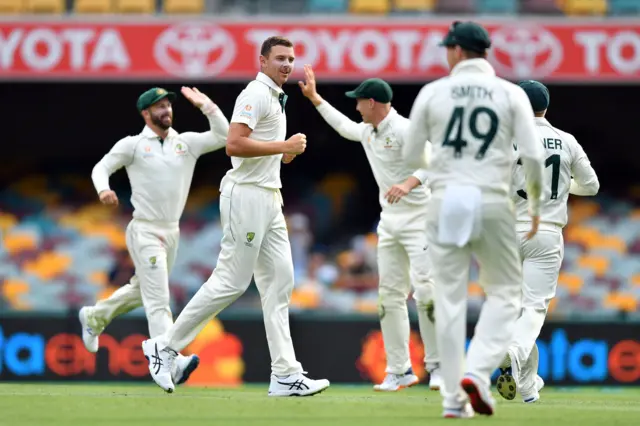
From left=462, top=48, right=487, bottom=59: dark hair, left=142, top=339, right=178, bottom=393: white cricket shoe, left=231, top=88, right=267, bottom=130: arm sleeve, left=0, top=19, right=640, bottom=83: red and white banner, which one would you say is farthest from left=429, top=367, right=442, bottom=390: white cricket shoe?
left=0, top=19, right=640, bottom=83: red and white banner

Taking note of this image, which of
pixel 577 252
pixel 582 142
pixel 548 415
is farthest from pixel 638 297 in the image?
pixel 548 415

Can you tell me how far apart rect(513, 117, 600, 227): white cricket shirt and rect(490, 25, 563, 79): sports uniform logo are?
7.35 m

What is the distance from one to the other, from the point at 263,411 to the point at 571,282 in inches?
424

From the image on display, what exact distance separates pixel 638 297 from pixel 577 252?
3.81 ft

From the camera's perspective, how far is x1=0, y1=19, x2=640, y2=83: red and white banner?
16.1m

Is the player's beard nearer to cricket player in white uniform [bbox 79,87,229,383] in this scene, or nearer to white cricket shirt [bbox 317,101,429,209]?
cricket player in white uniform [bbox 79,87,229,383]

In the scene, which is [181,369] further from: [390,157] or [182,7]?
[182,7]

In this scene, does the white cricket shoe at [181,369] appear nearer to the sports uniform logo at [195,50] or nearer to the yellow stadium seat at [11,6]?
the sports uniform logo at [195,50]

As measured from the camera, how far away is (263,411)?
287 inches

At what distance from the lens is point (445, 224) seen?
6.77 m

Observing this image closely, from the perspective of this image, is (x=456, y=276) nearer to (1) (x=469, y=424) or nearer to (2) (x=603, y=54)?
(1) (x=469, y=424)

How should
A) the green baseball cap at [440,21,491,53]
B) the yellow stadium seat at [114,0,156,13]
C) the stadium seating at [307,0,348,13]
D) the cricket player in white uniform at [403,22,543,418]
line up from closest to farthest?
the cricket player in white uniform at [403,22,543,418] < the green baseball cap at [440,21,491,53] < the yellow stadium seat at [114,0,156,13] < the stadium seating at [307,0,348,13]

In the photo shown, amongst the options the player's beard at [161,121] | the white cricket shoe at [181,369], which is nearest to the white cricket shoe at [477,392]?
the white cricket shoe at [181,369]

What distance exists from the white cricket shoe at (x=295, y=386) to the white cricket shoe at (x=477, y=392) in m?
2.08
